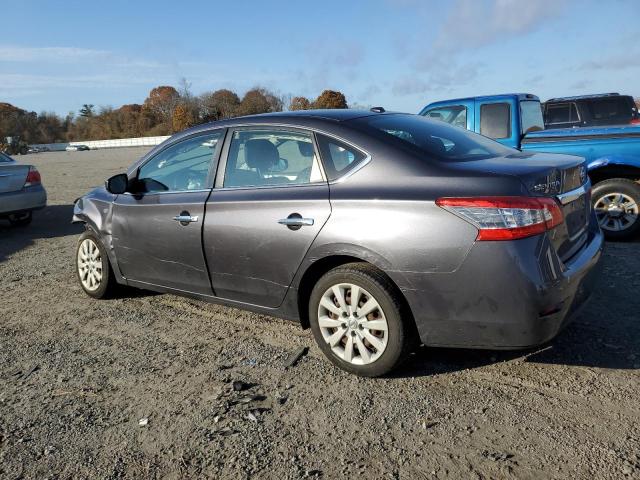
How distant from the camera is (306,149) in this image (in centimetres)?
367

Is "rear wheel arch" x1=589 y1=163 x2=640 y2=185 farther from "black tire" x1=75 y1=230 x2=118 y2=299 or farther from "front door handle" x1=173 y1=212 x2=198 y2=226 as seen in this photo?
"black tire" x1=75 y1=230 x2=118 y2=299

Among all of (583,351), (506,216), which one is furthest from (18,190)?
(583,351)

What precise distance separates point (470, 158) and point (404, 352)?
130 centimetres

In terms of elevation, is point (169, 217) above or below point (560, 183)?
below

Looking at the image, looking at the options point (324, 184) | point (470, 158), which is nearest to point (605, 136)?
point (470, 158)

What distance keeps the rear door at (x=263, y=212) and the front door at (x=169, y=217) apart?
155 mm

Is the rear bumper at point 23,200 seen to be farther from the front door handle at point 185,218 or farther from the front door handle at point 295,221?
the front door handle at point 295,221

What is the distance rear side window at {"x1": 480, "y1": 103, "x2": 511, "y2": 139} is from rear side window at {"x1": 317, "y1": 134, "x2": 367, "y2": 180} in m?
4.91

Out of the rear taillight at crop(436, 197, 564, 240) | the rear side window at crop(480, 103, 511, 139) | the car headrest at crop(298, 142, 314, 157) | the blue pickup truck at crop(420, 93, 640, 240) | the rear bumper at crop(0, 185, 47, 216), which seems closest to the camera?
the rear taillight at crop(436, 197, 564, 240)

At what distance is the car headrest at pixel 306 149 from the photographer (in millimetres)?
3647

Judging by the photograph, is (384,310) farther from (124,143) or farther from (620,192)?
(124,143)

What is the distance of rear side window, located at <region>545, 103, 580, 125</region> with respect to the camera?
1058 cm

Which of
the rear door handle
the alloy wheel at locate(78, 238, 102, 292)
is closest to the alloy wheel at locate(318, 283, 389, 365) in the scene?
the rear door handle

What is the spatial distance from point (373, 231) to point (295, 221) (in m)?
0.58
